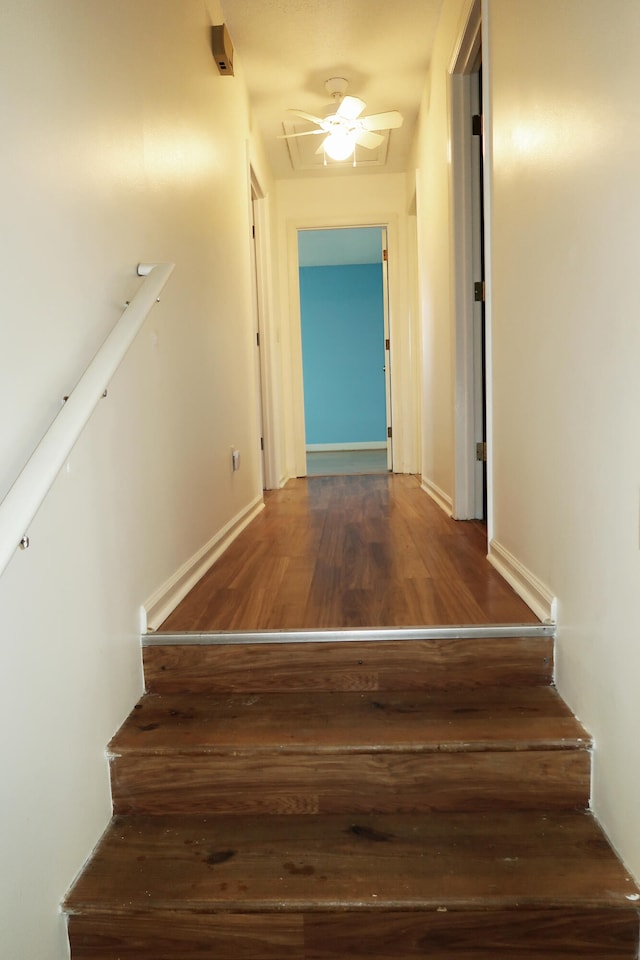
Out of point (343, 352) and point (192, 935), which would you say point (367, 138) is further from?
point (343, 352)

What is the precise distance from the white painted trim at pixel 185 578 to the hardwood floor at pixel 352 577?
1.2 inches

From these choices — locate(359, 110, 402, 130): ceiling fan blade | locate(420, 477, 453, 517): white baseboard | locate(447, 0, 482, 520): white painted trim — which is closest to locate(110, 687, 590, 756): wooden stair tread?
locate(447, 0, 482, 520): white painted trim

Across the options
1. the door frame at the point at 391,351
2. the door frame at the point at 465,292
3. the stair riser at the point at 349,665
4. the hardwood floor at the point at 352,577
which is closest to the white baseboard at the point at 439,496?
the hardwood floor at the point at 352,577

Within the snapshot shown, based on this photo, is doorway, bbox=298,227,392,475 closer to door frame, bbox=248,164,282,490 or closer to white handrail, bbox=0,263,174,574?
door frame, bbox=248,164,282,490

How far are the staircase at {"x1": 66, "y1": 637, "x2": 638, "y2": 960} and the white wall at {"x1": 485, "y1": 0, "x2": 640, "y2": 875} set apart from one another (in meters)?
0.14

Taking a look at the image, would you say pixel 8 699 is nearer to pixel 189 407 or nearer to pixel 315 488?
pixel 189 407

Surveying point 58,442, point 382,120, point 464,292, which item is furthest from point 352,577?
point 382,120

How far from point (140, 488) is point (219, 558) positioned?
36.1 inches

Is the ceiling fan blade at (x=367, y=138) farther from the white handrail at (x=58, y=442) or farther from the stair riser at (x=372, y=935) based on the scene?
the stair riser at (x=372, y=935)

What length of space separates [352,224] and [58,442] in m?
4.85

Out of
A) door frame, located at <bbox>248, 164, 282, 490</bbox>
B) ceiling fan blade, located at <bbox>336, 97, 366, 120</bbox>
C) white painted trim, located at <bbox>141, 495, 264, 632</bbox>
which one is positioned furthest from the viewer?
door frame, located at <bbox>248, 164, 282, 490</bbox>

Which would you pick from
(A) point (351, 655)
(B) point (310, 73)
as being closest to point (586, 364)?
(A) point (351, 655)

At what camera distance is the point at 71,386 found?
1.28m

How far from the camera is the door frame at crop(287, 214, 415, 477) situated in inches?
212
